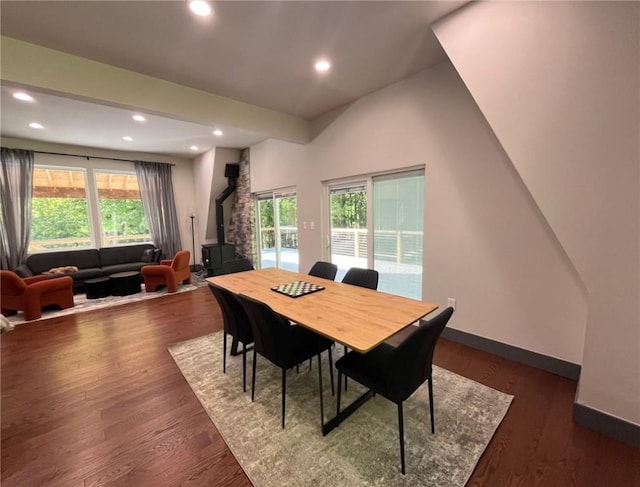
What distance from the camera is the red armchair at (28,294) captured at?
3668 millimetres

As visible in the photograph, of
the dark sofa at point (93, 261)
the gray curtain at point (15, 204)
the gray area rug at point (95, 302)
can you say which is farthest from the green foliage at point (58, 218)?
the gray area rug at point (95, 302)

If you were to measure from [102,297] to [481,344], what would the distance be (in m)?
5.96

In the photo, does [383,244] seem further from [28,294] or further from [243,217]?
[28,294]

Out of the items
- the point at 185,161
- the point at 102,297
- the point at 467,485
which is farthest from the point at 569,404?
the point at 185,161

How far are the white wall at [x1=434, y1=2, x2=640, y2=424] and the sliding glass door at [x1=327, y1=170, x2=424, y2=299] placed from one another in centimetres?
132

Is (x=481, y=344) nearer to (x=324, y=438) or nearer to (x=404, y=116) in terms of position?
(x=324, y=438)

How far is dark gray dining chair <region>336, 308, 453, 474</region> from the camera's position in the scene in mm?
1312

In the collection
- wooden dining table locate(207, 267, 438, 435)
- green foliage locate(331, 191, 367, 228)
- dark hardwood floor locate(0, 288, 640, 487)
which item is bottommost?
dark hardwood floor locate(0, 288, 640, 487)

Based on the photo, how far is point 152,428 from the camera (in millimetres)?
1781

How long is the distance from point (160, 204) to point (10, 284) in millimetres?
3135

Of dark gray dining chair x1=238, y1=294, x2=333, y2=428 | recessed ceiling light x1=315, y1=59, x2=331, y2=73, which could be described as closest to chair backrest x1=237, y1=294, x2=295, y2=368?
dark gray dining chair x1=238, y1=294, x2=333, y2=428

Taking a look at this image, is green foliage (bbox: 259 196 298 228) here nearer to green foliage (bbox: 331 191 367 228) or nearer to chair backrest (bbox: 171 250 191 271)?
green foliage (bbox: 331 191 367 228)

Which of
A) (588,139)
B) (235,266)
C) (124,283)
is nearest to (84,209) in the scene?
(124,283)

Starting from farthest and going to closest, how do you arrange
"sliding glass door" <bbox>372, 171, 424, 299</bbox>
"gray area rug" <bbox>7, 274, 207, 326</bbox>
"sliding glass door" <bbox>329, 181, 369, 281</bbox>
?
"gray area rug" <bbox>7, 274, 207, 326</bbox> < "sliding glass door" <bbox>329, 181, 369, 281</bbox> < "sliding glass door" <bbox>372, 171, 424, 299</bbox>
